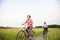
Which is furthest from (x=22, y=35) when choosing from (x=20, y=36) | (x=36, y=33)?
(x=36, y=33)

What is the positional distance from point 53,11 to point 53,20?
13 cm

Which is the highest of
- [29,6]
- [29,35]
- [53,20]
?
[29,6]

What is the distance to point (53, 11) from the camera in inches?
135

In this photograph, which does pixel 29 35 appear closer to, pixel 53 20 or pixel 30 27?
pixel 30 27

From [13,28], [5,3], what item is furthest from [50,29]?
[5,3]

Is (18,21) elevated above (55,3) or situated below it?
below

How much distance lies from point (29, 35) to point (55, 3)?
605mm

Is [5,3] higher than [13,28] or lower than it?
higher

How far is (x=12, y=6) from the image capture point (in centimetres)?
346

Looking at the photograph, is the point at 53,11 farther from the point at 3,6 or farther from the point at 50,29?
the point at 3,6

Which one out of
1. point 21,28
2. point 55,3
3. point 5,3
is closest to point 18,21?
point 21,28

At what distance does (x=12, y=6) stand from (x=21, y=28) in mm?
352

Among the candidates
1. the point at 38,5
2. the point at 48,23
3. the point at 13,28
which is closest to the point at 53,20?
the point at 48,23

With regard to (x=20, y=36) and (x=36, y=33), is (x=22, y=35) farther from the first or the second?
(x=36, y=33)
